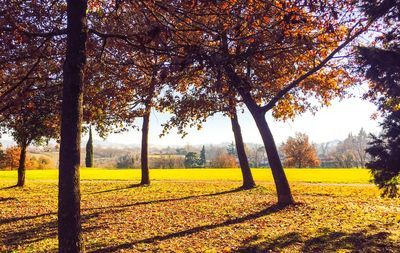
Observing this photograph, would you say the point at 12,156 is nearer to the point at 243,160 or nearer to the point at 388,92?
the point at 243,160

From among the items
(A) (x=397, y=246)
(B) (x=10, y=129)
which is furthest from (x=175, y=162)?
(A) (x=397, y=246)

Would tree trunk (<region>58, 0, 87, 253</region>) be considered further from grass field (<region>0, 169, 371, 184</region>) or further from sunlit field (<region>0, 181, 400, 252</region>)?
grass field (<region>0, 169, 371, 184</region>)

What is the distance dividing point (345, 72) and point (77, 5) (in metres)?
13.6

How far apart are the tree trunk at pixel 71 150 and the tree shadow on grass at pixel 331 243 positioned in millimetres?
4110

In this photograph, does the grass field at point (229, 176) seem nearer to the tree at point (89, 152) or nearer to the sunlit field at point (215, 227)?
the sunlit field at point (215, 227)

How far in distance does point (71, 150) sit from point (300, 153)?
8559 cm

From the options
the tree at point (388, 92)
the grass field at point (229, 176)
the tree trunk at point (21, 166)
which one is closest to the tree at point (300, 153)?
the grass field at point (229, 176)

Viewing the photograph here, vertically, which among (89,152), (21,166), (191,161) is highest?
(89,152)

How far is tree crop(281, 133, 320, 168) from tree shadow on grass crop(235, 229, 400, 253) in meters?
79.5

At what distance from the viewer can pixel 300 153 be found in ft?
285

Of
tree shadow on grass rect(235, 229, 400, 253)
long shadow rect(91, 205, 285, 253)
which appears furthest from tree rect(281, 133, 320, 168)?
tree shadow on grass rect(235, 229, 400, 253)

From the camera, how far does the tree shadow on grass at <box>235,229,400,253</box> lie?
838 cm

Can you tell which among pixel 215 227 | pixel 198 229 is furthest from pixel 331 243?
pixel 198 229

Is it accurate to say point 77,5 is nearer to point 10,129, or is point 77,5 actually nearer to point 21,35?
point 21,35
